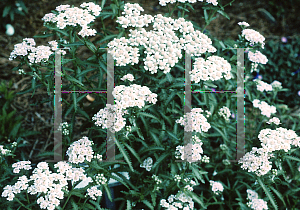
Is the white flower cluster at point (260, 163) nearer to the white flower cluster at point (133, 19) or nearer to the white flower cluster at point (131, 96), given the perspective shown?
the white flower cluster at point (131, 96)

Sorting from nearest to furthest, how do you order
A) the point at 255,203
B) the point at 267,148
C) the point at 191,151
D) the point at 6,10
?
the point at 191,151, the point at 267,148, the point at 255,203, the point at 6,10

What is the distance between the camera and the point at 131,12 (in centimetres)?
341

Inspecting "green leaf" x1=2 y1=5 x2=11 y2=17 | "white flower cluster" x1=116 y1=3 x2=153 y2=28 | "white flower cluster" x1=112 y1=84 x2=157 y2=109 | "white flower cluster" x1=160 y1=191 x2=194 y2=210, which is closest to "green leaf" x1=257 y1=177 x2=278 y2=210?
"white flower cluster" x1=160 y1=191 x2=194 y2=210

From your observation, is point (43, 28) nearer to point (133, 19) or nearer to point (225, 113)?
point (133, 19)

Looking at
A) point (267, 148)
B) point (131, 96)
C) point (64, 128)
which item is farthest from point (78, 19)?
point (267, 148)

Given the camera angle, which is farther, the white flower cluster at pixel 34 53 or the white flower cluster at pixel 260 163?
the white flower cluster at pixel 260 163

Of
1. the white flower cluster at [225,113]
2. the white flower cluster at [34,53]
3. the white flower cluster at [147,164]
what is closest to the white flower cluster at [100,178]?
the white flower cluster at [147,164]

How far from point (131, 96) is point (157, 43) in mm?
744

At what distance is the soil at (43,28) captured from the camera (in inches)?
210

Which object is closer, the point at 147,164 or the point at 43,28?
the point at 147,164

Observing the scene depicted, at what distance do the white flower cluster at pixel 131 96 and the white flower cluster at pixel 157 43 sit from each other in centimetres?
31

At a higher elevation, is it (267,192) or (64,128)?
(64,128)

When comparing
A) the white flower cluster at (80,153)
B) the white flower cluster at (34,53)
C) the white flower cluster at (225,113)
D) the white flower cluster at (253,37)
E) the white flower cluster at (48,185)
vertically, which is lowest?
the white flower cluster at (48,185)

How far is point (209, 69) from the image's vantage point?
3.14 m
